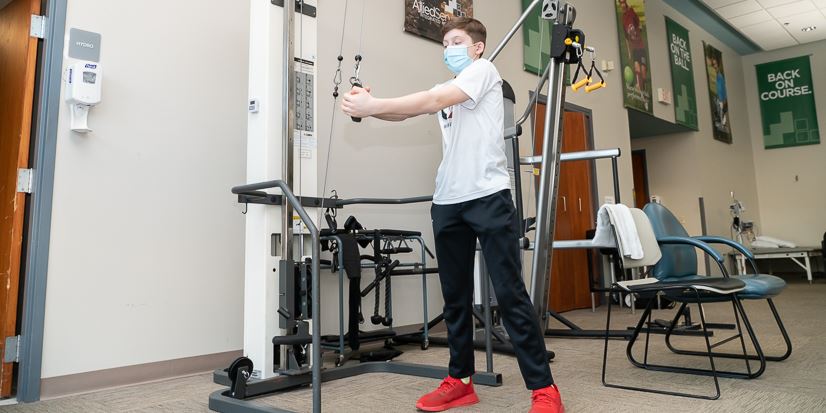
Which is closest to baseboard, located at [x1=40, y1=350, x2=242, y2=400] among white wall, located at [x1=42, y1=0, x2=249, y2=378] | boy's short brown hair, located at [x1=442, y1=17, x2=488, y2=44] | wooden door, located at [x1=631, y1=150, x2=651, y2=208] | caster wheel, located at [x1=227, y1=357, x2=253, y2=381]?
white wall, located at [x1=42, y1=0, x2=249, y2=378]

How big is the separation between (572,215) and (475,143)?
12.8 feet

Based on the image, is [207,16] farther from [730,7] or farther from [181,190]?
[730,7]

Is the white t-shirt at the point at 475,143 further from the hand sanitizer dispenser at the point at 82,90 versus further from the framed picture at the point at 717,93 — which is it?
the framed picture at the point at 717,93

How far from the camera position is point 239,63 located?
3164 millimetres

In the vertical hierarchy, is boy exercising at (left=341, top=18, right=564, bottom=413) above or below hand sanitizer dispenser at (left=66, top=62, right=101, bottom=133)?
below

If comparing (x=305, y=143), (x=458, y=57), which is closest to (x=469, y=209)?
(x=458, y=57)

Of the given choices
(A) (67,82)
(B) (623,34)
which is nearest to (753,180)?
(B) (623,34)

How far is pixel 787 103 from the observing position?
31.5 ft

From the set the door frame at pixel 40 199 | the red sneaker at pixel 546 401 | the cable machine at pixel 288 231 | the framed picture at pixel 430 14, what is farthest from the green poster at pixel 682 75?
the door frame at pixel 40 199

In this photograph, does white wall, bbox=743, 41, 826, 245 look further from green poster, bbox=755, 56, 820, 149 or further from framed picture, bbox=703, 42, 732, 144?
framed picture, bbox=703, 42, 732, 144

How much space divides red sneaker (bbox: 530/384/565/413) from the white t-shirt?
652 millimetres

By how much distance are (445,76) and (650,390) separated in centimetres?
289

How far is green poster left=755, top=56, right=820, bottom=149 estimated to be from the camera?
367 inches

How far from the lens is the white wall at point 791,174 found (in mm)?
9188
